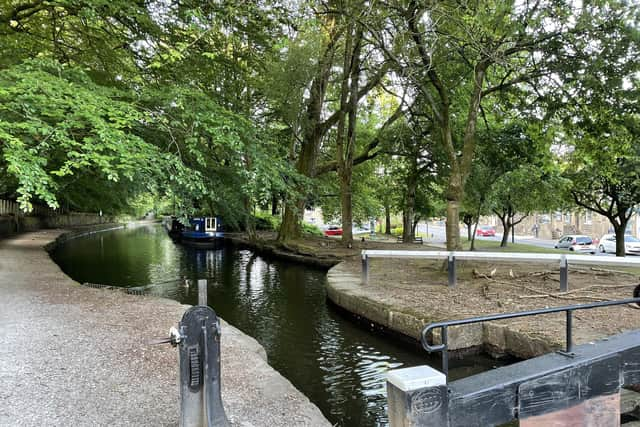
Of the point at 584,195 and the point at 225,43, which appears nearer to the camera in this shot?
the point at 225,43

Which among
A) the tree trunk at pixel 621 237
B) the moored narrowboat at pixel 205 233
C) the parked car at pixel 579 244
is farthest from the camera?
the parked car at pixel 579 244

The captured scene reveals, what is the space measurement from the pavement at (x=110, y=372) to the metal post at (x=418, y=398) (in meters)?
0.99

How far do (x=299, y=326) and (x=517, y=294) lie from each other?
4092 millimetres

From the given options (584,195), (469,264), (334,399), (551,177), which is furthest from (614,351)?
(584,195)

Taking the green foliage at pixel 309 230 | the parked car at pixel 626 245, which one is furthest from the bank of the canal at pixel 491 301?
the green foliage at pixel 309 230

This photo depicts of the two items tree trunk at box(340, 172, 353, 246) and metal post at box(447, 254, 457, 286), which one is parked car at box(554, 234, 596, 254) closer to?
tree trunk at box(340, 172, 353, 246)

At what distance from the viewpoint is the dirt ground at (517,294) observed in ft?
17.6

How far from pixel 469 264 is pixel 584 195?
34.5ft

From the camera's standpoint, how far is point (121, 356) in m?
4.50

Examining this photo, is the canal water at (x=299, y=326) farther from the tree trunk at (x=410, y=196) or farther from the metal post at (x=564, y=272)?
the tree trunk at (x=410, y=196)

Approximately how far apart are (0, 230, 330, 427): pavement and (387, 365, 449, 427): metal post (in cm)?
99

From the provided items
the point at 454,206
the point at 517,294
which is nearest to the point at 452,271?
the point at 517,294

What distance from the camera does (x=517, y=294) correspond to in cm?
712

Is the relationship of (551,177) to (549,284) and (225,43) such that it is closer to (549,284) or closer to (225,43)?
(549,284)
